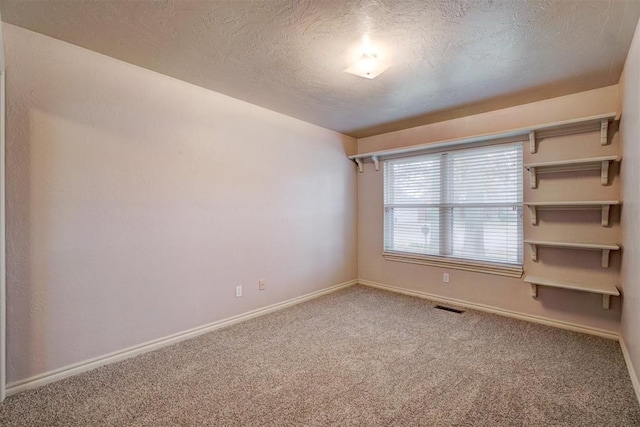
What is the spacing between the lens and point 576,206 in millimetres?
2891

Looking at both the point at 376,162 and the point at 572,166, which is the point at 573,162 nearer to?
the point at 572,166

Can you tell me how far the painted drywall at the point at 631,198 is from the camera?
194 centimetres

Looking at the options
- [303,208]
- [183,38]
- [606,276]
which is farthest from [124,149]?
[606,276]

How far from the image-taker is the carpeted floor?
1722mm

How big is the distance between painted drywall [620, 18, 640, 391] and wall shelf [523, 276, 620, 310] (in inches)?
7.3

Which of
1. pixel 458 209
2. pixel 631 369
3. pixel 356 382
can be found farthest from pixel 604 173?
pixel 356 382

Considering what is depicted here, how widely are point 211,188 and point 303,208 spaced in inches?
51.0

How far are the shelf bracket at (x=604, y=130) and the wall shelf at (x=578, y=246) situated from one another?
941mm

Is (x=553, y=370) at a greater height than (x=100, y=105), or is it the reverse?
(x=100, y=105)

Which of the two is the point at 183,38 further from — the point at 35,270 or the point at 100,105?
the point at 35,270

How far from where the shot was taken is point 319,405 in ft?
5.99

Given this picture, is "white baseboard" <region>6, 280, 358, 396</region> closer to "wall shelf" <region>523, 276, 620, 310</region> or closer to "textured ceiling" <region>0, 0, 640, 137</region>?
"textured ceiling" <region>0, 0, 640, 137</region>

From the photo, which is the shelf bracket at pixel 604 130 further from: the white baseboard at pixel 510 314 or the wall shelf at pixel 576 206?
the white baseboard at pixel 510 314

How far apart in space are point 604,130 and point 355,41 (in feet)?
7.98
